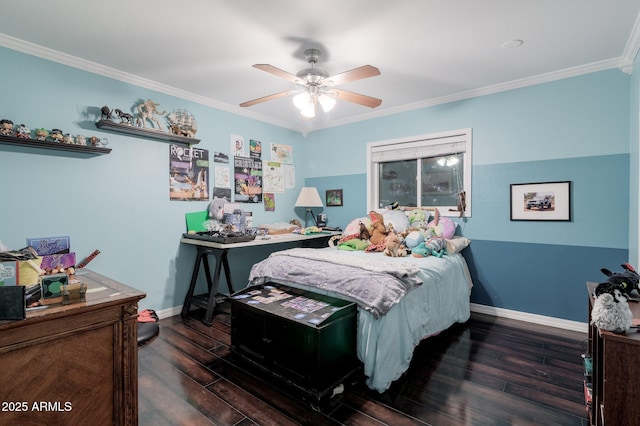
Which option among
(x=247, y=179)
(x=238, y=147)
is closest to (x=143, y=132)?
(x=238, y=147)

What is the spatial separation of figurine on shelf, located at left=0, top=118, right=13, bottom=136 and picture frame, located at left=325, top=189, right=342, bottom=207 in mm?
3415

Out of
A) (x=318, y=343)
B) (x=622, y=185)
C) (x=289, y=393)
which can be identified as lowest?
(x=289, y=393)

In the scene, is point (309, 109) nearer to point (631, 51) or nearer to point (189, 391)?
point (189, 391)

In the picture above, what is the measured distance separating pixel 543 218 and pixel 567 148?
0.69m

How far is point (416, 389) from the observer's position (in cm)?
198

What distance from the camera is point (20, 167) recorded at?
2.38m

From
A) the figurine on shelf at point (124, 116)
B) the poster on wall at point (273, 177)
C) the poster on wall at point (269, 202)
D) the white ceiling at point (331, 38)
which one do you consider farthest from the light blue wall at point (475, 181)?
the poster on wall at point (269, 202)

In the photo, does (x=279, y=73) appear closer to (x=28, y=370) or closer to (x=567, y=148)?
(x=28, y=370)

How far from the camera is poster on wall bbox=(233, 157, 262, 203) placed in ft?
12.8

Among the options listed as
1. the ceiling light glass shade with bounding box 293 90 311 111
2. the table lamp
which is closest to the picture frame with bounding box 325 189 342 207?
the table lamp

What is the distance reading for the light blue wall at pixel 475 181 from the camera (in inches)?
97.4

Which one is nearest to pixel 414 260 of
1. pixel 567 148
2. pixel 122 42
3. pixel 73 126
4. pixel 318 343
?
pixel 318 343

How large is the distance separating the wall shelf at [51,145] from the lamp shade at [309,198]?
2.36m

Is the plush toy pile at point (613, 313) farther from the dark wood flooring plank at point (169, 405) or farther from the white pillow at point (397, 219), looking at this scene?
the white pillow at point (397, 219)
